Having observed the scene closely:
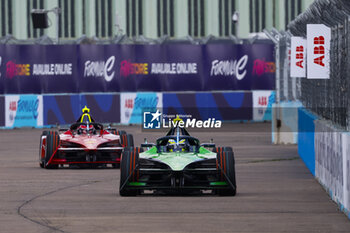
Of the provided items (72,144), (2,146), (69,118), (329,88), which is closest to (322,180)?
(329,88)

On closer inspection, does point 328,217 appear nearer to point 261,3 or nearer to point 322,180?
point 322,180

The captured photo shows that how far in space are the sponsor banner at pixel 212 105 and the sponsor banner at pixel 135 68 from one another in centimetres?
38

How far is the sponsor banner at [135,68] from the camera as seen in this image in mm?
37750

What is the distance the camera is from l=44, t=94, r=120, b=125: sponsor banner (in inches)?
1458

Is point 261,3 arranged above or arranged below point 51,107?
above

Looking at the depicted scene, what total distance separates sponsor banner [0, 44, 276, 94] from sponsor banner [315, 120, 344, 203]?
21.0m

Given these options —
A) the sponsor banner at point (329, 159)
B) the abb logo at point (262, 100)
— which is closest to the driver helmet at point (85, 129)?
the sponsor banner at point (329, 159)

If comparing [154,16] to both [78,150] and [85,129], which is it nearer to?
[85,129]

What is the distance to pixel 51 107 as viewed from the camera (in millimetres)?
37062

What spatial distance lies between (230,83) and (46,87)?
666 centimetres

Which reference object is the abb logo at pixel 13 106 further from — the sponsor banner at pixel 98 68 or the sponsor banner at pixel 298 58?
the sponsor banner at pixel 298 58

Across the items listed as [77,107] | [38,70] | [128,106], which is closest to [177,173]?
[77,107]

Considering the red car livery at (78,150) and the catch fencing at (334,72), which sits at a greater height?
the catch fencing at (334,72)

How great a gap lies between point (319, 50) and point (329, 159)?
242 centimetres
